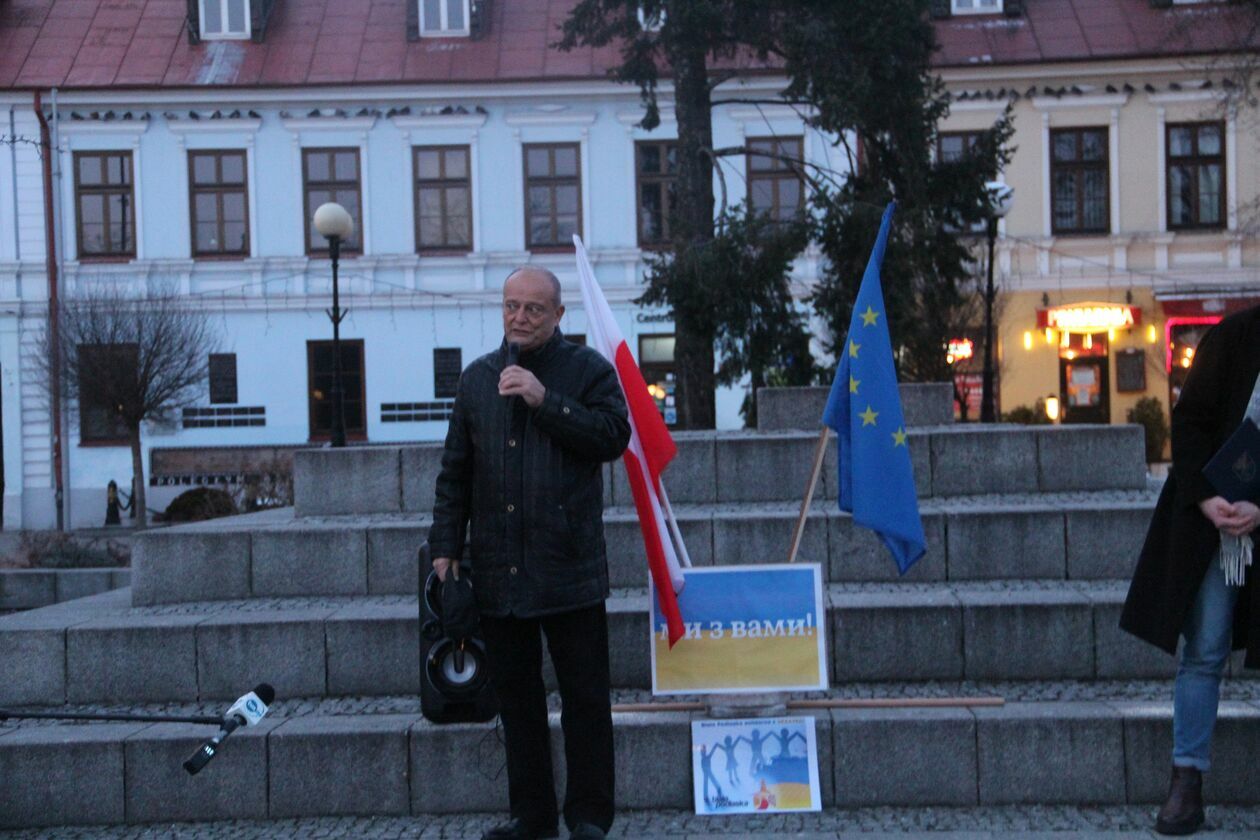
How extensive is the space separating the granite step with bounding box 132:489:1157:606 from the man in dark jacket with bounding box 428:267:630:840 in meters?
2.42

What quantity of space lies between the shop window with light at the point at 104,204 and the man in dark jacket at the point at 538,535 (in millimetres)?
26037

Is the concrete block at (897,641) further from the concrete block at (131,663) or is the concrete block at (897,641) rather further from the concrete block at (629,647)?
the concrete block at (131,663)

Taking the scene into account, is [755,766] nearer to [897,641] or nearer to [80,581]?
[897,641]

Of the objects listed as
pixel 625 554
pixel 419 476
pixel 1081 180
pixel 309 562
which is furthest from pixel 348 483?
pixel 1081 180

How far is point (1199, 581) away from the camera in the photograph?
4910mm

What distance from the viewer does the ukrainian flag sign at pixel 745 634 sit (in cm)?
572

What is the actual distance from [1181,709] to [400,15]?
27.7 metres

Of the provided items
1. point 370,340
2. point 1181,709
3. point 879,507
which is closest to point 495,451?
point 879,507

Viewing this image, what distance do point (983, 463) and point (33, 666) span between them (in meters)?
5.94

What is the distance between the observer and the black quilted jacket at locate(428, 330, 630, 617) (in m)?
4.88

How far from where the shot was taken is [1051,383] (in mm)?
28625

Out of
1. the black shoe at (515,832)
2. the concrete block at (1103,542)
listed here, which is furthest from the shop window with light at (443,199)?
the black shoe at (515,832)

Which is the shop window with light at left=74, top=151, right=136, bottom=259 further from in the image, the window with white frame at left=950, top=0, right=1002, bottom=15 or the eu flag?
the eu flag

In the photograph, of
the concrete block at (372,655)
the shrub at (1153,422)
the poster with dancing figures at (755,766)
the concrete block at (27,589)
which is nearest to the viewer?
the poster with dancing figures at (755,766)
